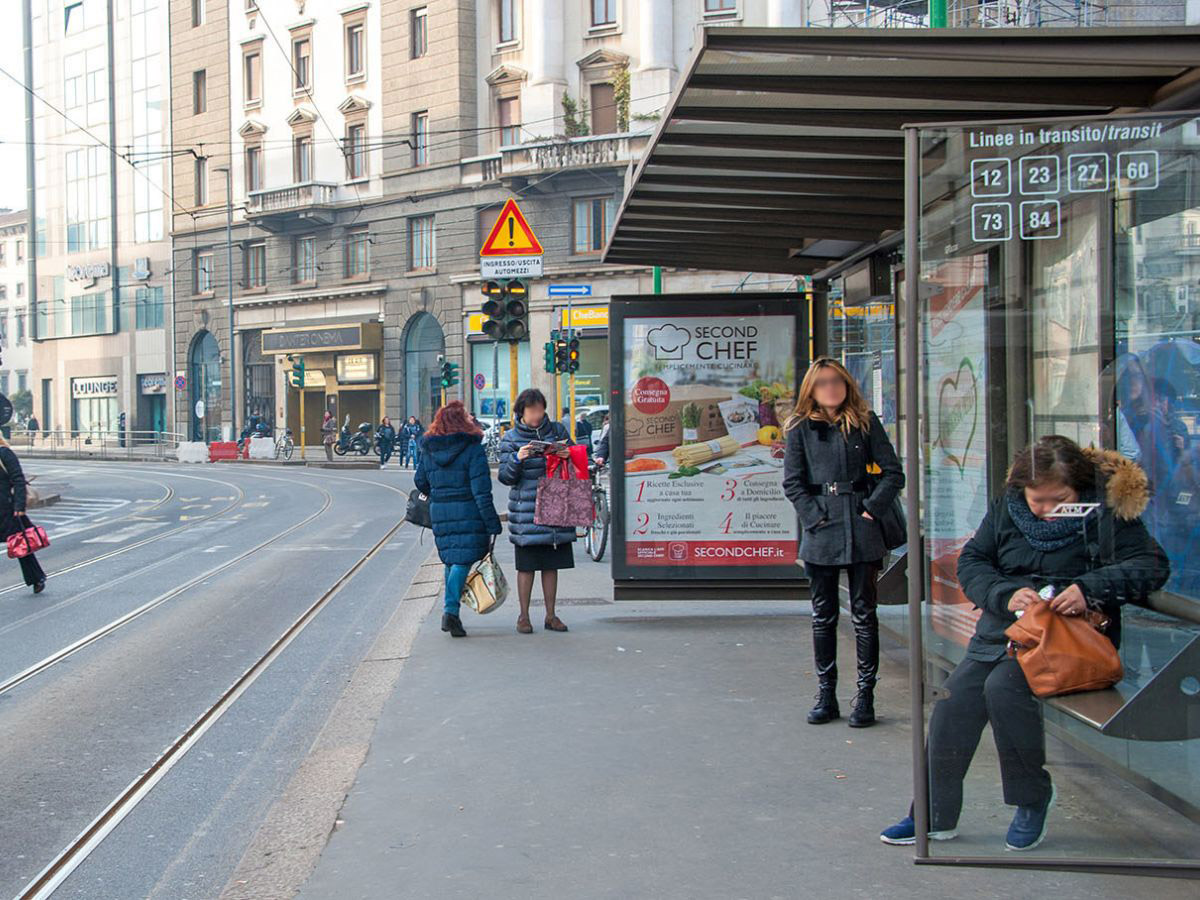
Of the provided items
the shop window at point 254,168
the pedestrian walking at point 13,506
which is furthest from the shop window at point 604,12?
the pedestrian walking at point 13,506

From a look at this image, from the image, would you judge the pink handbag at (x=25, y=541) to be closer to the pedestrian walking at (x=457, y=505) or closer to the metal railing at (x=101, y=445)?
the pedestrian walking at (x=457, y=505)

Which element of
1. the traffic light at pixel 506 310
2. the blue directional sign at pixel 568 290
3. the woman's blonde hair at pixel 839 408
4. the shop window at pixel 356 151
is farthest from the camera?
the shop window at pixel 356 151

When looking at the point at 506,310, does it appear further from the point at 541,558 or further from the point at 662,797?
the point at 662,797

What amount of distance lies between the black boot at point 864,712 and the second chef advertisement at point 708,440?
9.83 ft

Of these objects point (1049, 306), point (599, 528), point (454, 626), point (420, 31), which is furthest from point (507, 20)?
point (1049, 306)

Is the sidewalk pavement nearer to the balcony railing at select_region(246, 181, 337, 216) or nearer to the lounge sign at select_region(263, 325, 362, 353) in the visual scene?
the lounge sign at select_region(263, 325, 362, 353)

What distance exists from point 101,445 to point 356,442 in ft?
59.0

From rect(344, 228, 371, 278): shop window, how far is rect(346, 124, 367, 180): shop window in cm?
201

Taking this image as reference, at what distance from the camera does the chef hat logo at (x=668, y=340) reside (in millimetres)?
8883

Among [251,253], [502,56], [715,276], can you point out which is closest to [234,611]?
[715,276]

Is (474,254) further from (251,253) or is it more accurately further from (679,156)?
(679,156)

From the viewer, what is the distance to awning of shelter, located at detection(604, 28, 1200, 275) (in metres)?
4.43

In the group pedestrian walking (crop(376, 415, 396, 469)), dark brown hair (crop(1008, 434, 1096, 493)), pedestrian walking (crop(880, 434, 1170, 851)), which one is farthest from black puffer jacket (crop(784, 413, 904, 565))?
pedestrian walking (crop(376, 415, 396, 469))

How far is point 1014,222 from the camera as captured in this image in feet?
13.4
